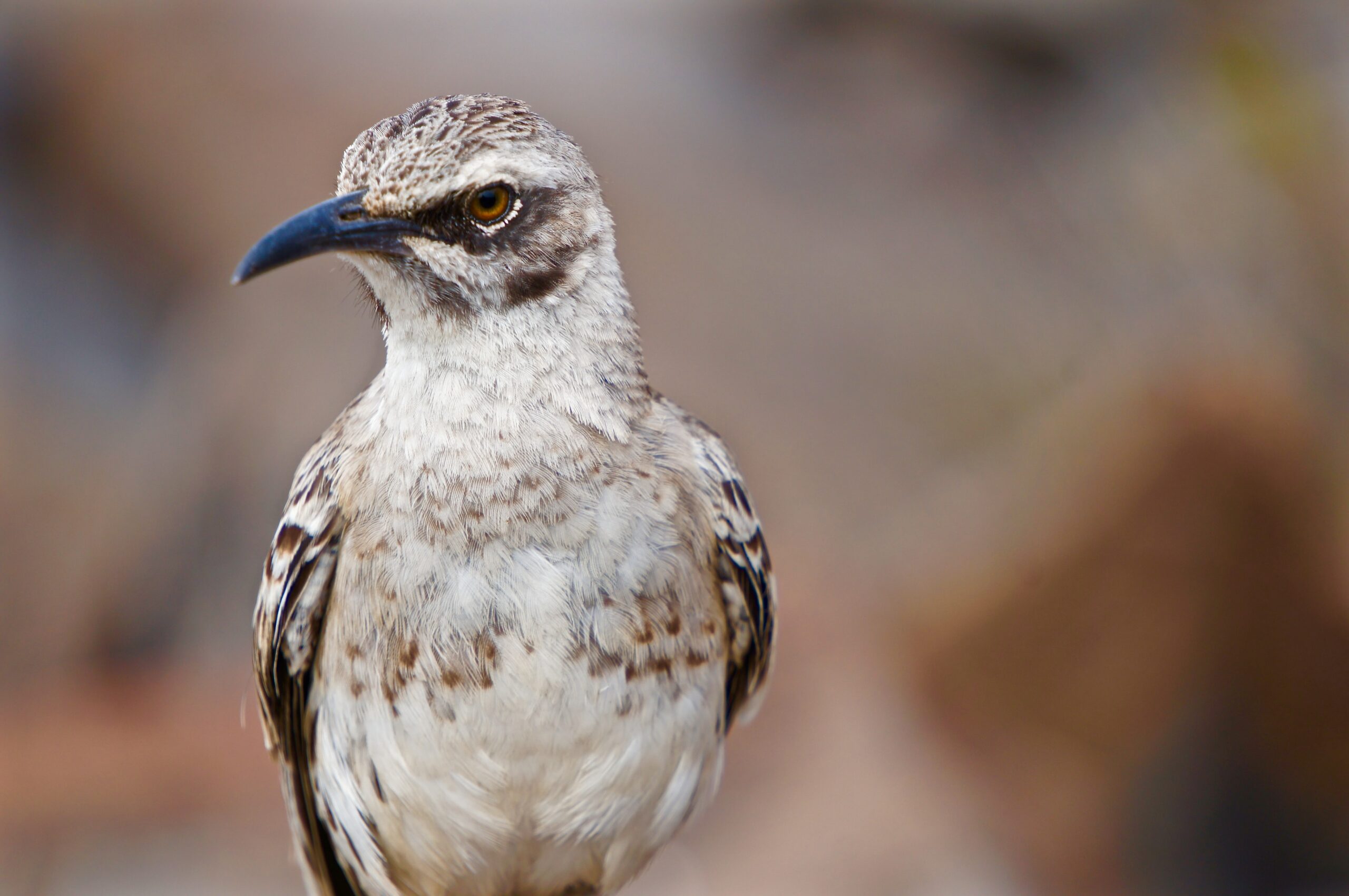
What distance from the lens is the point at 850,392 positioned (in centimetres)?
1116

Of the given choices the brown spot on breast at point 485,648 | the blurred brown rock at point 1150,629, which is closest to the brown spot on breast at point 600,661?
the brown spot on breast at point 485,648

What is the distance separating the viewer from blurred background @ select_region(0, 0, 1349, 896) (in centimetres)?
984

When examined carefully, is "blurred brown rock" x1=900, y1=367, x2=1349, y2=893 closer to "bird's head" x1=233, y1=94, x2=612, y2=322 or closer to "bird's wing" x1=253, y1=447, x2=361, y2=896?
"bird's wing" x1=253, y1=447, x2=361, y2=896

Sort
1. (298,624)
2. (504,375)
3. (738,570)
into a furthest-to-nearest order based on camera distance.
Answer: (738,570) → (298,624) → (504,375)

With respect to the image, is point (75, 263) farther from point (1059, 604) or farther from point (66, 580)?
point (1059, 604)

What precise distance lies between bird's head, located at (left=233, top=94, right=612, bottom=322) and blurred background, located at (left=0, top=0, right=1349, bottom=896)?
6.79m

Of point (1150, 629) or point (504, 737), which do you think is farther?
point (1150, 629)

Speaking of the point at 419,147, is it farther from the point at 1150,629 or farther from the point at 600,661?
the point at 1150,629

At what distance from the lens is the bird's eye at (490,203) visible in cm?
376

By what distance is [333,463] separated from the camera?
428cm

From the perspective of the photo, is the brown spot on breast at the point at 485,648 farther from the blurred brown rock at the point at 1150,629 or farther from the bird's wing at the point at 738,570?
the blurred brown rock at the point at 1150,629

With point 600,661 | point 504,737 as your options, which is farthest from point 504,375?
point 504,737

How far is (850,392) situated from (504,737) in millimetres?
7705

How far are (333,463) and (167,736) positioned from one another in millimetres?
8483
